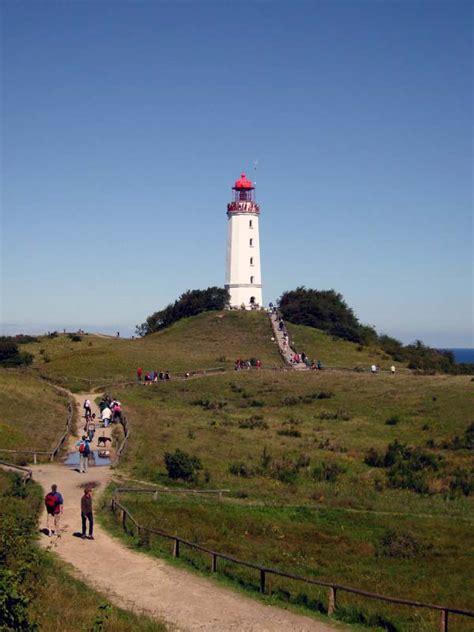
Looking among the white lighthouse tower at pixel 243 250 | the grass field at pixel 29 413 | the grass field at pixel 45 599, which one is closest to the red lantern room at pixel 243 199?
the white lighthouse tower at pixel 243 250

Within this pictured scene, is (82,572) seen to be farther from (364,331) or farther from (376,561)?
(364,331)

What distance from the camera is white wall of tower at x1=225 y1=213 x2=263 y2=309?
304 feet

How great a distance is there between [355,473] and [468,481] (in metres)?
4.37

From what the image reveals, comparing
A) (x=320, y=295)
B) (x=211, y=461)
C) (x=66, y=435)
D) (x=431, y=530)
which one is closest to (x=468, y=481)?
(x=431, y=530)

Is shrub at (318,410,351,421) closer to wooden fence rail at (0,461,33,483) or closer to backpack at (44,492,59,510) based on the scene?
wooden fence rail at (0,461,33,483)

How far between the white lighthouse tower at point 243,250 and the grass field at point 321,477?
3327 cm

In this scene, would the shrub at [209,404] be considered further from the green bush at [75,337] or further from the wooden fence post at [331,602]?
the wooden fence post at [331,602]

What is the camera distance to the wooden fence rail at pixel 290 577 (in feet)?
48.7

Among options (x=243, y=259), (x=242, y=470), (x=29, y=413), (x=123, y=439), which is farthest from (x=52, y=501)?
(x=243, y=259)

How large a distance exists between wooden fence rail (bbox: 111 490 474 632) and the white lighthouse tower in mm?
69121

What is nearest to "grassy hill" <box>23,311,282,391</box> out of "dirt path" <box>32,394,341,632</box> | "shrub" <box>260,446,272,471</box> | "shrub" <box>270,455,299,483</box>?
"shrub" <box>260,446,272,471</box>

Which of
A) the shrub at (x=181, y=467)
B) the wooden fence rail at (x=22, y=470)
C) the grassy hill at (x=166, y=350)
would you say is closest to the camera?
the wooden fence rail at (x=22, y=470)

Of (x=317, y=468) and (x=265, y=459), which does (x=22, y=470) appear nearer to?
(x=265, y=459)

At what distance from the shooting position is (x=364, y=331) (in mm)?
90000
